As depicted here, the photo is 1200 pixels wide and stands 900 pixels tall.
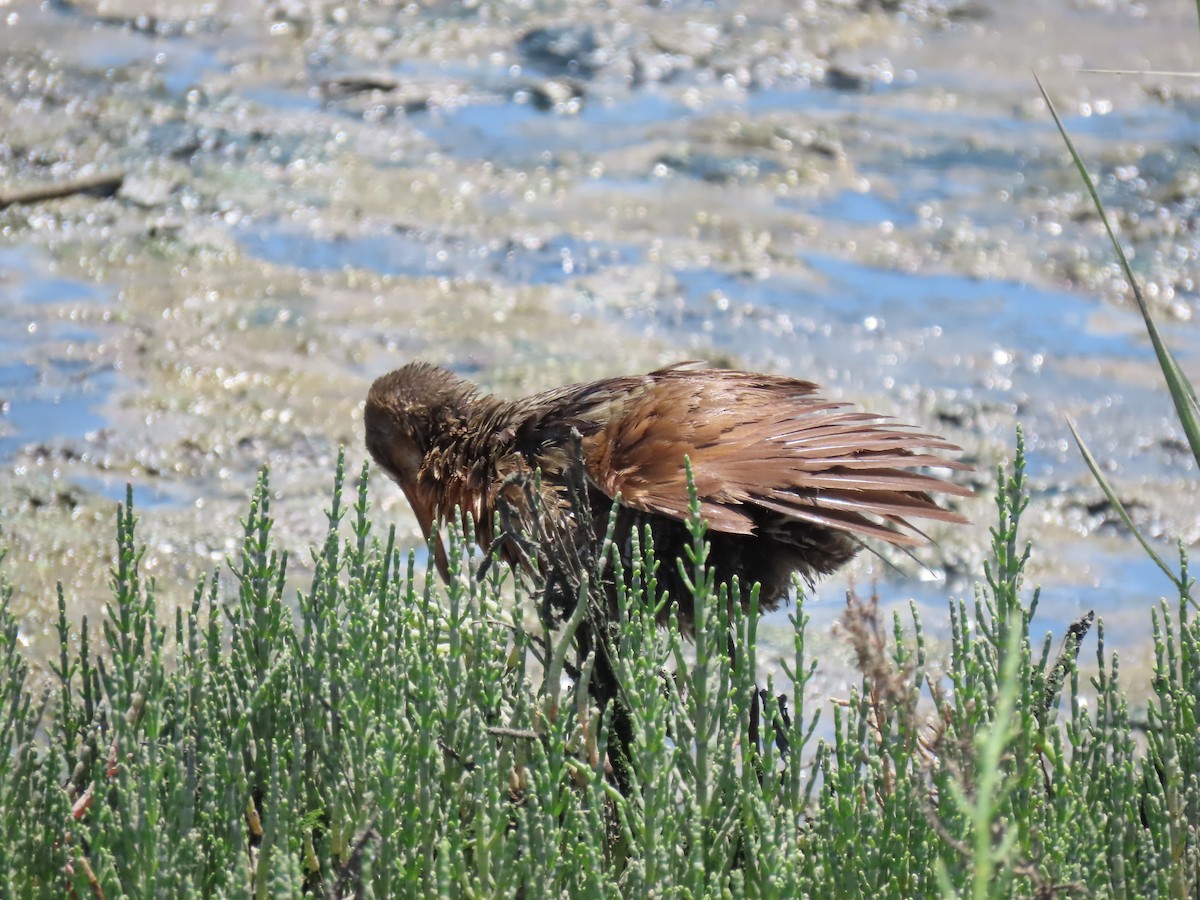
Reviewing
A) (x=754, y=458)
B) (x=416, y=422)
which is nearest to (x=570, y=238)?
(x=416, y=422)

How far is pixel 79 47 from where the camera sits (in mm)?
9906

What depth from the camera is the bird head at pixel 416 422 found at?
4.55 metres

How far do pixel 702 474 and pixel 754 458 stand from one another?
0.46 feet

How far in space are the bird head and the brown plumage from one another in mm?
109

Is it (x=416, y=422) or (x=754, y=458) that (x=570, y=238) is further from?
(x=754, y=458)

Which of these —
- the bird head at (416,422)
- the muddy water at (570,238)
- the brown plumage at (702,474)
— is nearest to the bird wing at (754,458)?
the brown plumage at (702,474)

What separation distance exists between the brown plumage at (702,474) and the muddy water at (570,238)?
1504 mm

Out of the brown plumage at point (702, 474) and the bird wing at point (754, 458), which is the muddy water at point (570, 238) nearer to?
the brown plumage at point (702, 474)

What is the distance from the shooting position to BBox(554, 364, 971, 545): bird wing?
3.46 metres

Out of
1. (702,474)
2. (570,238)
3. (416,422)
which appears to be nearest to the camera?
(702,474)

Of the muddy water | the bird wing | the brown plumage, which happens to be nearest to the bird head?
the brown plumage

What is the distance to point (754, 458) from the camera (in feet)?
11.8

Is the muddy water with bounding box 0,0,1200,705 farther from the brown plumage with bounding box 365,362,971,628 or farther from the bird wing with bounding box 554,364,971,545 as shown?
the bird wing with bounding box 554,364,971,545

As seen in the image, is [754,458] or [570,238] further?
[570,238]
